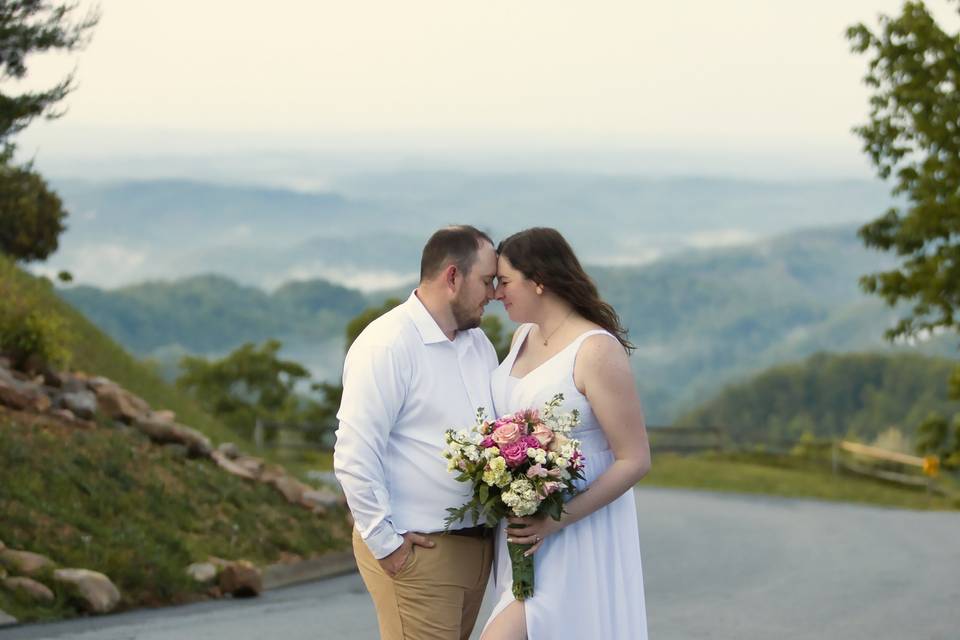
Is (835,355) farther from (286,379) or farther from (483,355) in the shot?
(483,355)

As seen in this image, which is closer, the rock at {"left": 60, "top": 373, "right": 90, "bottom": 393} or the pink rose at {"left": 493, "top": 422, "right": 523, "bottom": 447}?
the pink rose at {"left": 493, "top": 422, "right": 523, "bottom": 447}

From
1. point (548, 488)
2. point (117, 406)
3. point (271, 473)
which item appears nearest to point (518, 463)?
point (548, 488)

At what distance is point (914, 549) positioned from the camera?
19.6 meters

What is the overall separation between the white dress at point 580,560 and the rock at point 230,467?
12.2 m

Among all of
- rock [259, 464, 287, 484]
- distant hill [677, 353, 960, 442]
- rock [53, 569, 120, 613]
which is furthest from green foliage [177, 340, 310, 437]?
distant hill [677, 353, 960, 442]

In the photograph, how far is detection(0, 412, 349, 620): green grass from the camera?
13125mm

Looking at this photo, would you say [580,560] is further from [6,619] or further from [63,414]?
[63,414]

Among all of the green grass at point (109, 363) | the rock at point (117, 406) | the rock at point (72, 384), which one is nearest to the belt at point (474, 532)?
the rock at point (117, 406)

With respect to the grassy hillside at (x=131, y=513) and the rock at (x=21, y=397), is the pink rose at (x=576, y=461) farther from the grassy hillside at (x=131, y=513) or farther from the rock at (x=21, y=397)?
the rock at (x=21, y=397)

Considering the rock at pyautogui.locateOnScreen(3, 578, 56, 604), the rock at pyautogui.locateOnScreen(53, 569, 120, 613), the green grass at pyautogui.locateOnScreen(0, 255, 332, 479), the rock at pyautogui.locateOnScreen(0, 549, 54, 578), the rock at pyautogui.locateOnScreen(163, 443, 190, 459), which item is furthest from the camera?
the green grass at pyautogui.locateOnScreen(0, 255, 332, 479)

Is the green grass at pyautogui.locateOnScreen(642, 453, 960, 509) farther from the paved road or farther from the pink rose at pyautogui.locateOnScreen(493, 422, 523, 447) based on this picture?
the pink rose at pyautogui.locateOnScreen(493, 422, 523, 447)

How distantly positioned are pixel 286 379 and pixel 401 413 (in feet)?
188

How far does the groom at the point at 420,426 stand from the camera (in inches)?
220

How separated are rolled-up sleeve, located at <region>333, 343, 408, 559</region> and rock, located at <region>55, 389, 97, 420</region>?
1266 centimetres
